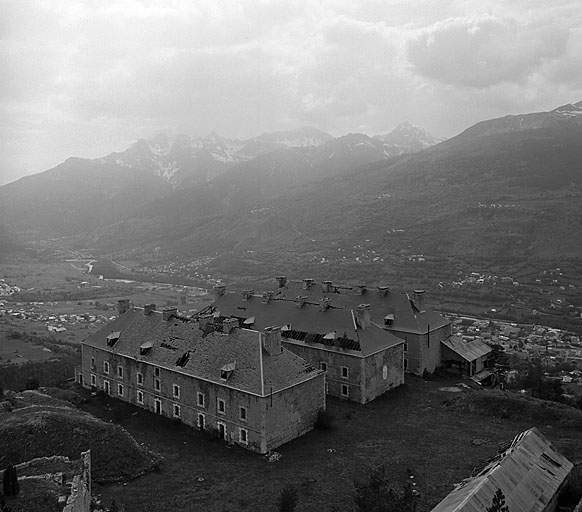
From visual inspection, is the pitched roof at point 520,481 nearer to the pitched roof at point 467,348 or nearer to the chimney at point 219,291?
the pitched roof at point 467,348

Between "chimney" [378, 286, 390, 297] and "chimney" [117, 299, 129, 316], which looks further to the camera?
"chimney" [378, 286, 390, 297]

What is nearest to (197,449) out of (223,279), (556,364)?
(556,364)

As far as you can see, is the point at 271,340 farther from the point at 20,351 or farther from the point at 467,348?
the point at 20,351

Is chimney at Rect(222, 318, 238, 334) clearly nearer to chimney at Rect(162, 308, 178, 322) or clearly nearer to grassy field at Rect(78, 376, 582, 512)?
grassy field at Rect(78, 376, 582, 512)

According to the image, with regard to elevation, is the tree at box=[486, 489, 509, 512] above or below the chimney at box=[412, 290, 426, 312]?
below

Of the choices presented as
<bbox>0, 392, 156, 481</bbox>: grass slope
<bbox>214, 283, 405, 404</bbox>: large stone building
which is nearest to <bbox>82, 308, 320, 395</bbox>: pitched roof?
<bbox>214, 283, 405, 404</bbox>: large stone building

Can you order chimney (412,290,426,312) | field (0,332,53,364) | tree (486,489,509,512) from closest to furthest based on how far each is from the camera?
tree (486,489,509,512)
chimney (412,290,426,312)
field (0,332,53,364)
